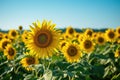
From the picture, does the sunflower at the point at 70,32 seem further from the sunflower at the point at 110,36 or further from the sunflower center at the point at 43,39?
the sunflower center at the point at 43,39

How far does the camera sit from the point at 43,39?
4867 millimetres

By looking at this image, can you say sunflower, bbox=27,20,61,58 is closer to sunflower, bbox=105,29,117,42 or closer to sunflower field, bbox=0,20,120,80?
sunflower field, bbox=0,20,120,80

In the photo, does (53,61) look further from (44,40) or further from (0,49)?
(0,49)

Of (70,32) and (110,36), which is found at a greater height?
(70,32)

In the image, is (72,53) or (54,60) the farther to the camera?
(72,53)

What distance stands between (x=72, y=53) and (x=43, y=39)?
7.76 feet

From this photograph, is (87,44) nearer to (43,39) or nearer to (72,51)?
(72,51)

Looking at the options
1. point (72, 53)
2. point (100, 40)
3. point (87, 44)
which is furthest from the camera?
point (100, 40)

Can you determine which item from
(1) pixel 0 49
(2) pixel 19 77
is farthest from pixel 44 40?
(1) pixel 0 49

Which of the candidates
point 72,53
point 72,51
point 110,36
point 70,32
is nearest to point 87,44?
point 72,51

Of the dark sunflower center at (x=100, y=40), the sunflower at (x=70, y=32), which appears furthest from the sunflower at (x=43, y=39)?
the sunflower at (x=70, y=32)

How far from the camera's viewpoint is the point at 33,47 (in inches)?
193

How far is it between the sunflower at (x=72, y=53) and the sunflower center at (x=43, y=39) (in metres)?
2.08

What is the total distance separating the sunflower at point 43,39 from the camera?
4.82 meters
